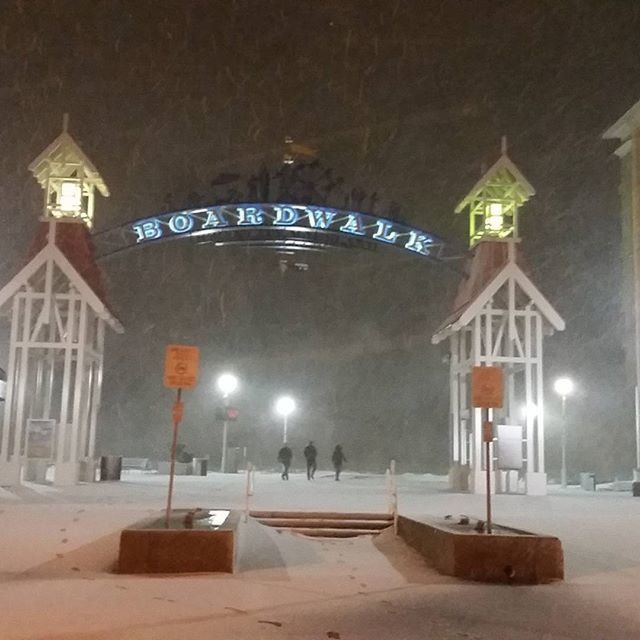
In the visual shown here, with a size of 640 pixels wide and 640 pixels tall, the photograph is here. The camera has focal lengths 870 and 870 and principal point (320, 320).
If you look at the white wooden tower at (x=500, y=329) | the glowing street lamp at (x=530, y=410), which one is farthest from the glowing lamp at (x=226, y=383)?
the glowing street lamp at (x=530, y=410)

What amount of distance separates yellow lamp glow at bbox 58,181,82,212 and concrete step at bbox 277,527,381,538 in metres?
16.0

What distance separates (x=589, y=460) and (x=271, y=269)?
55.0ft

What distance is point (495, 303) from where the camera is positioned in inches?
1174

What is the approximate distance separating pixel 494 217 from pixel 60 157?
568 inches

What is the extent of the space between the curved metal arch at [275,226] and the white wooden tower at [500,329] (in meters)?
2.05

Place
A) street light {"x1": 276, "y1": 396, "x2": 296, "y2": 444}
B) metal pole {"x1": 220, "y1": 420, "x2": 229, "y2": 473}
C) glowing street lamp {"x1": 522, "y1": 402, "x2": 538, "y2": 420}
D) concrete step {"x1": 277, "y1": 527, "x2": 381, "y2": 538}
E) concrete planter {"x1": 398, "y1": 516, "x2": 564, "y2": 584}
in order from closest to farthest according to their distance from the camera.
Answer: concrete planter {"x1": 398, "y1": 516, "x2": 564, "y2": 584}, concrete step {"x1": 277, "y1": 527, "x2": 381, "y2": 538}, glowing street lamp {"x1": 522, "y1": 402, "x2": 538, "y2": 420}, metal pole {"x1": 220, "y1": 420, "x2": 229, "y2": 473}, street light {"x1": 276, "y1": 396, "x2": 296, "y2": 444}

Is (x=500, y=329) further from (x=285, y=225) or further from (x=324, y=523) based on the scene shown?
(x=324, y=523)

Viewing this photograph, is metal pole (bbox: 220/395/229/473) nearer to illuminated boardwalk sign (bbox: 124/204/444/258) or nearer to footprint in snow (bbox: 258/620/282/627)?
illuminated boardwalk sign (bbox: 124/204/444/258)

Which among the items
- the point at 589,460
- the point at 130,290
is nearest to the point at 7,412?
the point at 130,290

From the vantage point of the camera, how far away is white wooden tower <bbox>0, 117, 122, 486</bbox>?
83.9 feet

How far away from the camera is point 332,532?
16.2m

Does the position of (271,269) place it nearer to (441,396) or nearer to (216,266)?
(216,266)

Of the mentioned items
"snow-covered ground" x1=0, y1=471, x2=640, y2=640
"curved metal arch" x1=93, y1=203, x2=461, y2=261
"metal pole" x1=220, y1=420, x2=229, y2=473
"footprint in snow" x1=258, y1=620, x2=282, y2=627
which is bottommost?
"footprint in snow" x1=258, y1=620, x2=282, y2=627

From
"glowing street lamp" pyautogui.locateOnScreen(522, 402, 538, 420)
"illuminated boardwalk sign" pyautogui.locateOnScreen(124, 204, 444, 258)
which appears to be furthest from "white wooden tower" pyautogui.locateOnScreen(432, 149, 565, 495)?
"illuminated boardwalk sign" pyautogui.locateOnScreen(124, 204, 444, 258)
